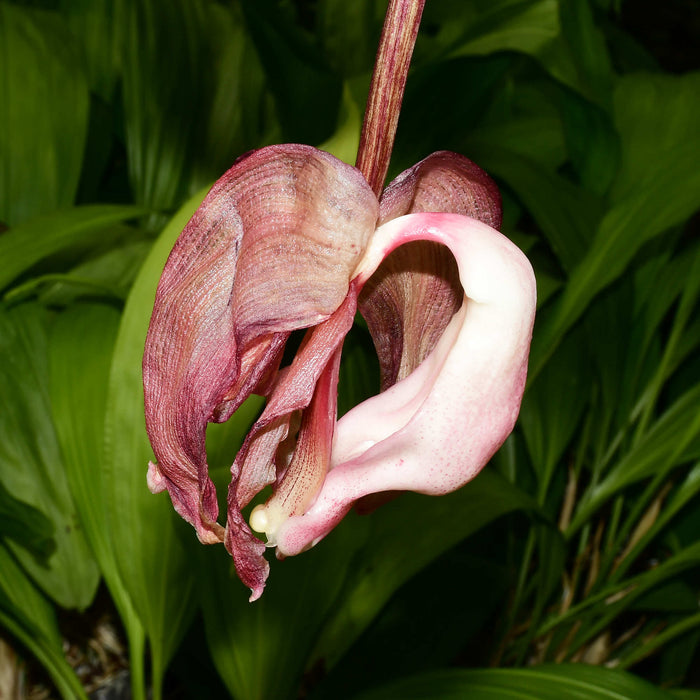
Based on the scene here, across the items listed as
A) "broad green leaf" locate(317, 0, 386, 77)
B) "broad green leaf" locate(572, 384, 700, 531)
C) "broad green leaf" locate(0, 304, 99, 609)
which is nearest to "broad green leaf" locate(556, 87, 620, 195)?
"broad green leaf" locate(572, 384, 700, 531)

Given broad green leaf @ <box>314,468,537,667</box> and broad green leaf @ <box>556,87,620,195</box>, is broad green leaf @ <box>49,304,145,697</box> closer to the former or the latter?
broad green leaf @ <box>314,468,537,667</box>

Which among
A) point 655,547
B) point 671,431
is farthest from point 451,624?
point 655,547

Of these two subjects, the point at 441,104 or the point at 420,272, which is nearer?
the point at 420,272

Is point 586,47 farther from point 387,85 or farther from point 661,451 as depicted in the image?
point 387,85

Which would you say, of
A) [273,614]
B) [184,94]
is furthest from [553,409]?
[184,94]

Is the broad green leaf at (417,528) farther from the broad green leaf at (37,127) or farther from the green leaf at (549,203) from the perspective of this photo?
the broad green leaf at (37,127)

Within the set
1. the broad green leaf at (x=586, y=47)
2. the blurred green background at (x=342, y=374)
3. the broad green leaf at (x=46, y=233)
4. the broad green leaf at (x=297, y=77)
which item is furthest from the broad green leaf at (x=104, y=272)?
the broad green leaf at (x=586, y=47)

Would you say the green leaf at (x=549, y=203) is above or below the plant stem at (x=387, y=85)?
below

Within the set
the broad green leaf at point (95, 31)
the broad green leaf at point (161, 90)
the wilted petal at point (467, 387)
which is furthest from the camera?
the broad green leaf at point (95, 31)
